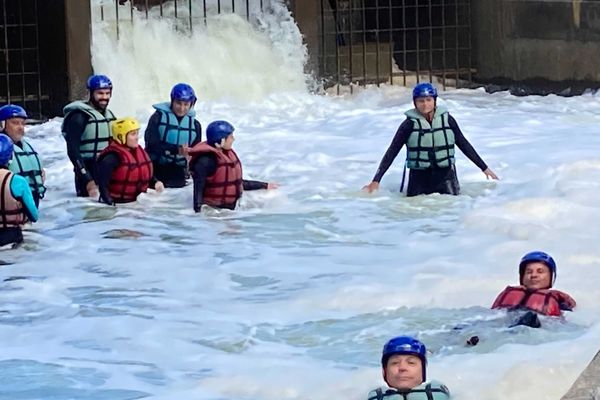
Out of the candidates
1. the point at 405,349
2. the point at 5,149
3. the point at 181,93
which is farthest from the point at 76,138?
the point at 405,349

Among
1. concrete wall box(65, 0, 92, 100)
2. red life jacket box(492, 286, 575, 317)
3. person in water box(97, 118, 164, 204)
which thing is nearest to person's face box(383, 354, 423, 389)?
red life jacket box(492, 286, 575, 317)

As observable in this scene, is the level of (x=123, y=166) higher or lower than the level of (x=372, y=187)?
higher

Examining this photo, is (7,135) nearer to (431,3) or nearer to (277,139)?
(277,139)

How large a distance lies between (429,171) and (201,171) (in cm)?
189

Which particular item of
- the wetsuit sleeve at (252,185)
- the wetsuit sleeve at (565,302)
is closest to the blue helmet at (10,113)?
the wetsuit sleeve at (252,185)

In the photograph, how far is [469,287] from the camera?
8414 mm

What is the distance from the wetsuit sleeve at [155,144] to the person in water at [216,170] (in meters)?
0.79

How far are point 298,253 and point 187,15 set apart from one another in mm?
9198

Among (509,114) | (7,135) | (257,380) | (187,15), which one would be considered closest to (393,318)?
(257,380)

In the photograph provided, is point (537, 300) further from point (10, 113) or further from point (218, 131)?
point (10, 113)

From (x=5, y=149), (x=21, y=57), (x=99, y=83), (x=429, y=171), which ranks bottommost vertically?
(x=429, y=171)

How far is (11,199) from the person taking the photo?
961cm

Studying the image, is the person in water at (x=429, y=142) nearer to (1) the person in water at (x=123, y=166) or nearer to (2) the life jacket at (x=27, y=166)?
(1) the person in water at (x=123, y=166)

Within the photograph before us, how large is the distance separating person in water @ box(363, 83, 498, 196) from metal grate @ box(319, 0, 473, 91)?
760cm
